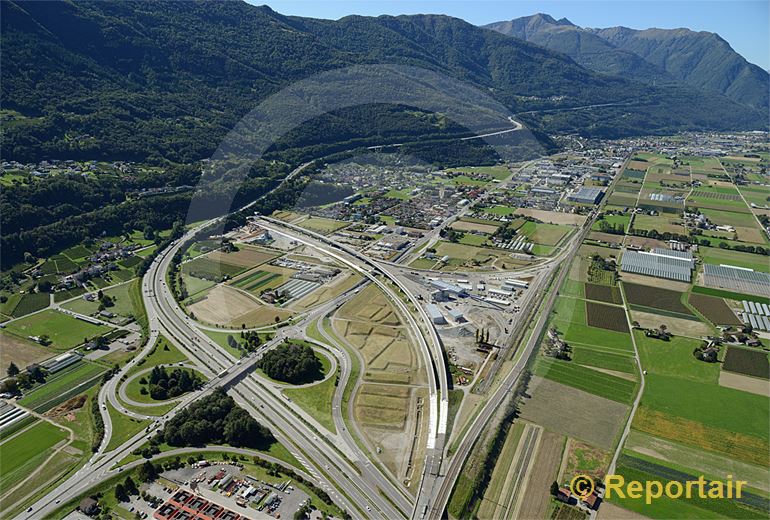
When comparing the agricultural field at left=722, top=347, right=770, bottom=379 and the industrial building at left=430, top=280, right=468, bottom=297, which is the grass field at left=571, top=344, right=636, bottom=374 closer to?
the agricultural field at left=722, top=347, right=770, bottom=379

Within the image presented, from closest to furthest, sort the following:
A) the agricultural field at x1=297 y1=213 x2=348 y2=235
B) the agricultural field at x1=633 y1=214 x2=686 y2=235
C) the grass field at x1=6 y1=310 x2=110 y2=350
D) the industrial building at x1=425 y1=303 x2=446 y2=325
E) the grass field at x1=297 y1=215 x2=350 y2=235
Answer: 1. the grass field at x1=6 y1=310 x2=110 y2=350
2. the industrial building at x1=425 y1=303 x2=446 y2=325
3. the agricultural field at x1=633 y1=214 x2=686 y2=235
4. the agricultural field at x1=297 y1=213 x2=348 y2=235
5. the grass field at x1=297 y1=215 x2=350 y2=235

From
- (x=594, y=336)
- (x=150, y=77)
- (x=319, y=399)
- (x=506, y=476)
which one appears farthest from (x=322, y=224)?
(x=150, y=77)

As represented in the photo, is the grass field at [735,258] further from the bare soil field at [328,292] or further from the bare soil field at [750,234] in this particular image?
the bare soil field at [328,292]

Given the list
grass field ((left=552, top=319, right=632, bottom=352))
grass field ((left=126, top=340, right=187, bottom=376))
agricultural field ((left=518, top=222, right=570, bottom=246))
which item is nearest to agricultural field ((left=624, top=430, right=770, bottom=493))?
grass field ((left=552, top=319, right=632, bottom=352))

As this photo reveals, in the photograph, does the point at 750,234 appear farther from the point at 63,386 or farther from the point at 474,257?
the point at 63,386

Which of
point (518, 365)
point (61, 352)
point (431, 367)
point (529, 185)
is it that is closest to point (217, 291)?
point (61, 352)

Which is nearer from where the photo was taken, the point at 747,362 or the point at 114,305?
the point at 747,362

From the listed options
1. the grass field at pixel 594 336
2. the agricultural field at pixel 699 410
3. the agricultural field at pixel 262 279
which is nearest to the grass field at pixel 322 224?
the agricultural field at pixel 262 279

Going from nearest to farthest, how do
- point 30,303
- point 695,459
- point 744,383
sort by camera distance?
point 695,459
point 744,383
point 30,303
